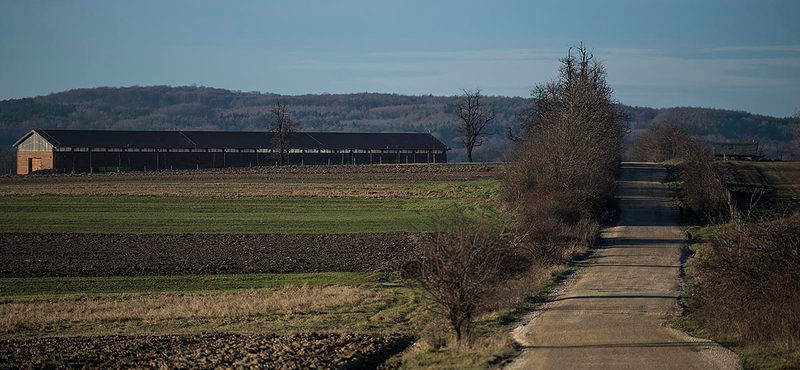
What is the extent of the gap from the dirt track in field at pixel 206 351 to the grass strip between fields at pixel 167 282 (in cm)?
855

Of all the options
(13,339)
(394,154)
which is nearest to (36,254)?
(13,339)

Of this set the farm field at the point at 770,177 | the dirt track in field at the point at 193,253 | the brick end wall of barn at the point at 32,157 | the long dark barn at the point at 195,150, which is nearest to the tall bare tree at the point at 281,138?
the long dark barn at the point at 195,150

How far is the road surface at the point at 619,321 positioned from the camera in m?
12.8

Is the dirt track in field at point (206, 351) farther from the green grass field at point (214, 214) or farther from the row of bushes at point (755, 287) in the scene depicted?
the green grass field at point (214, 214)

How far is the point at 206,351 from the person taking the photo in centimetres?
1448

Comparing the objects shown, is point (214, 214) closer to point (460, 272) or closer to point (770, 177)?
point (460, 272)

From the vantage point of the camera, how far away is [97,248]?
108 ft

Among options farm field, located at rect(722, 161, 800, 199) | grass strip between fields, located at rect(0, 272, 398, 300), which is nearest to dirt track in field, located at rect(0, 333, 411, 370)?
grass strip between fields, located at rect(0, 272, 398, 300)

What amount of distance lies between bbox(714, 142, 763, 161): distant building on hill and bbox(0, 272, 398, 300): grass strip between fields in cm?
7230

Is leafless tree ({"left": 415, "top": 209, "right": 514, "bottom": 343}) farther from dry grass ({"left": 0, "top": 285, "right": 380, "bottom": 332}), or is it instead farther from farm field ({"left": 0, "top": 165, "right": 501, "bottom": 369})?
dry grass ({"left": 0, "top": 285, "right": 380, "bottom": 332})

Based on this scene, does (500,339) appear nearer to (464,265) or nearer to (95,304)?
(464,265)

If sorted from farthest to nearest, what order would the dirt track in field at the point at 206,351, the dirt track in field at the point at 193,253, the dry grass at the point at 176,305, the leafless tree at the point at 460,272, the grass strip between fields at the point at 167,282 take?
the dirt track in field at the point at 193,253, the grass strip between fields at the point at 167,282, the dry grass at the point at 176,305, the leafless tree at the point at 460,272, the dirt track in field at the point at 206,351

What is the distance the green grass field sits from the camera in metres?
40.5

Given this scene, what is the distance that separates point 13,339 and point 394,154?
9686 centimetres
